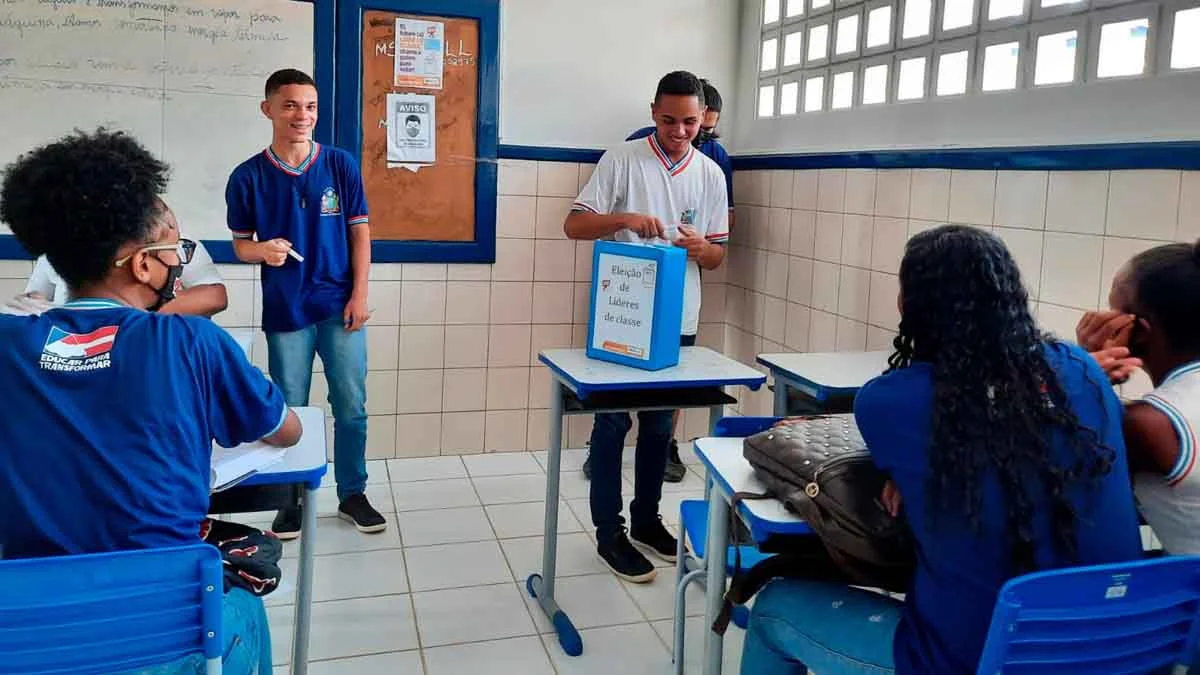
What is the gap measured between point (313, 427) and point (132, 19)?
8.38 ft

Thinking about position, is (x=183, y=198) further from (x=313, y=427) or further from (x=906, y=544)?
(x=906, y=544)

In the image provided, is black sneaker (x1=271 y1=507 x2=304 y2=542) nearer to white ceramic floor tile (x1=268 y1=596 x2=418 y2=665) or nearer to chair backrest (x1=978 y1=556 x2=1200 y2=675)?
white ceramic floor tile (x1=268 y1=596 x2=418 y2=665)

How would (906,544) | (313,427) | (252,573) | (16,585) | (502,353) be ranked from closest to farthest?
(16,585) < (906,544) < (252,573) < (313,427) < (502,353)

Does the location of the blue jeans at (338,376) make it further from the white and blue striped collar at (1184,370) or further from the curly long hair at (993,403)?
the white and blue striped collar at (1184,370)

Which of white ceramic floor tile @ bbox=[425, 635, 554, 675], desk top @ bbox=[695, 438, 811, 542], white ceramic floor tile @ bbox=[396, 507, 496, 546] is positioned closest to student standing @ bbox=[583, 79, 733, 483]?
white ceramic floor tile @ bbox=[396, 507, 496, 546]

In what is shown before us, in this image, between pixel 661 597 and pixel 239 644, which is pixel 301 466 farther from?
pixel 661 597

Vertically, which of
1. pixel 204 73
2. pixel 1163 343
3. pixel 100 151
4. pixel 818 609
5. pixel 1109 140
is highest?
pixel 204 73

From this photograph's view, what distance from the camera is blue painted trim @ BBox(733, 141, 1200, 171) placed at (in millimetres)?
2299

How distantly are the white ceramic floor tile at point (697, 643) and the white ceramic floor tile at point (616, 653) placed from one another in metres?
0.03

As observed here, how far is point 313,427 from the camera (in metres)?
2.06

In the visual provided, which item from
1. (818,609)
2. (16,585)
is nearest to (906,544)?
(818,609)

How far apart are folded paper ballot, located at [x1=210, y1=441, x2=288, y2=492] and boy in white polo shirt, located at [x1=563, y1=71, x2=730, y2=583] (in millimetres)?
1439

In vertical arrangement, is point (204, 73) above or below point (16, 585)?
above

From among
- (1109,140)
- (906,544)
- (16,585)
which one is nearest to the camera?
(16,585)
